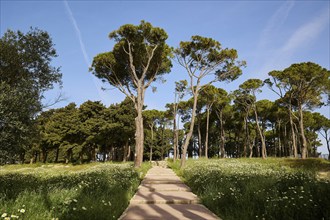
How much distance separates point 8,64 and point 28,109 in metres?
2.96

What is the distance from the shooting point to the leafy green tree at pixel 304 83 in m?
33.0

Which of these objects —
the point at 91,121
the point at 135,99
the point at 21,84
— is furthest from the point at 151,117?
the point at 21,84

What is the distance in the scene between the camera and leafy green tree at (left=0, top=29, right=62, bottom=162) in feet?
28.4

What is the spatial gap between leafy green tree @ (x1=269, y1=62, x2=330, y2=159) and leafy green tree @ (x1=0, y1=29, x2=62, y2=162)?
29.9 metres

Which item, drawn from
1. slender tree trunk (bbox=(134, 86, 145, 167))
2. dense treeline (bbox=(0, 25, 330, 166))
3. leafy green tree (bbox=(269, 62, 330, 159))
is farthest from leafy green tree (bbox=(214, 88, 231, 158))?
slender tree trunk (bbox=(134, 86, 145, 167))

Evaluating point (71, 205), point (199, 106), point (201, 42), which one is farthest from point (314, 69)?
point (71, 205)

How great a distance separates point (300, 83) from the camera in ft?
114

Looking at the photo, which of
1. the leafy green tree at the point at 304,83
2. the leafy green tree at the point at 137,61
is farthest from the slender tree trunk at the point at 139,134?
the leafy green tree at the point at 304,83

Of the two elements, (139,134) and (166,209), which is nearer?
(166,209)

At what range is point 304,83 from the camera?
3475cm

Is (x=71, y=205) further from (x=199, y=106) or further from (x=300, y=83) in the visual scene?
(x=199, y=106)

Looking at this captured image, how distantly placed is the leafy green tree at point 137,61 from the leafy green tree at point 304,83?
53.9ft

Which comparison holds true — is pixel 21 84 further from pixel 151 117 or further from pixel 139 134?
pixel 151 117

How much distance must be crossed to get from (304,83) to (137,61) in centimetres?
2267
